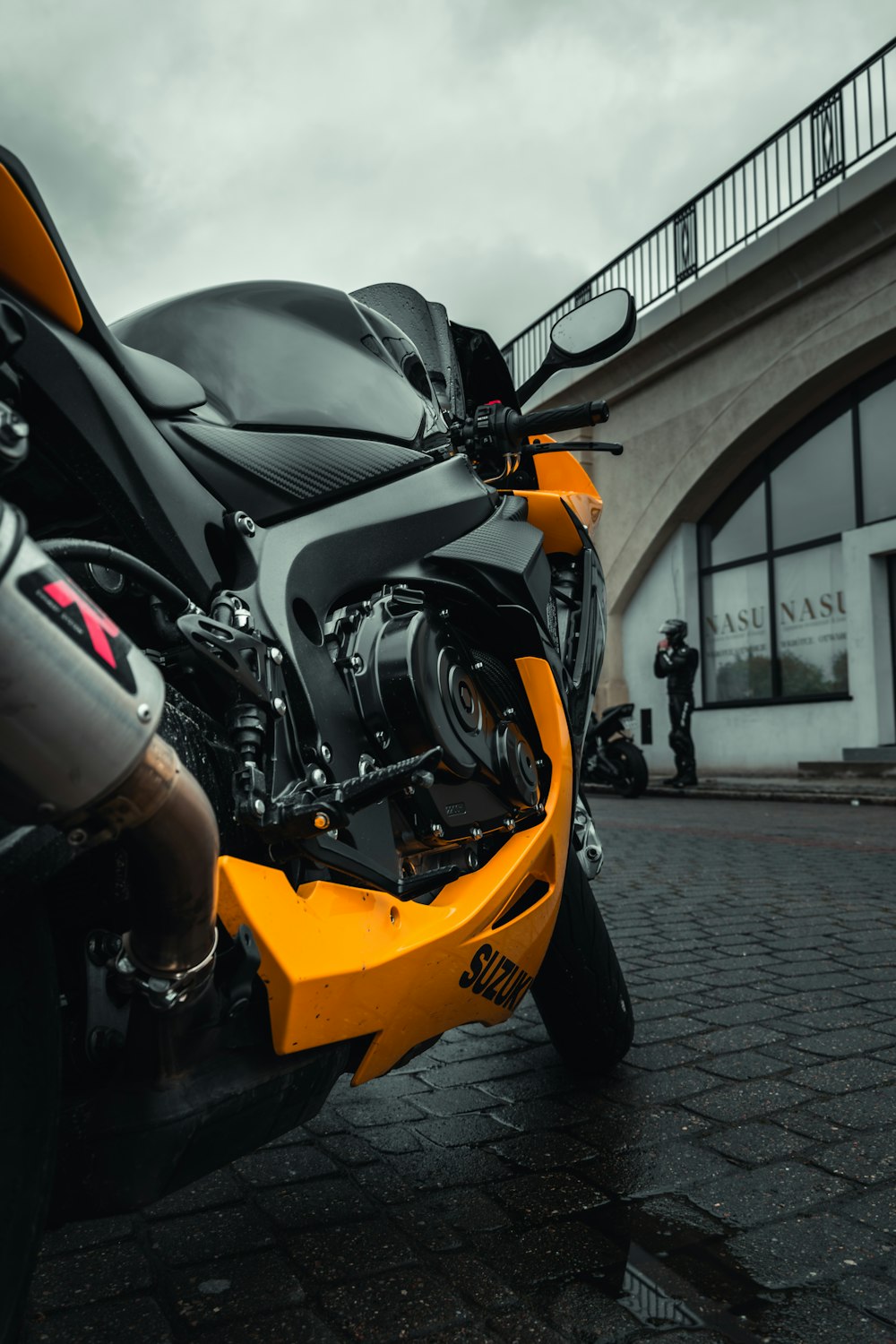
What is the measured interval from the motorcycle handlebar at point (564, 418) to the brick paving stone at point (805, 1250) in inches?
63.0

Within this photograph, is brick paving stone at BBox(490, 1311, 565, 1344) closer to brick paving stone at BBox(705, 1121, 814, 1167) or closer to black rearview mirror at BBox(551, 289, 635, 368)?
brick paving stone at BBox(705, 1121, 814, 1167)

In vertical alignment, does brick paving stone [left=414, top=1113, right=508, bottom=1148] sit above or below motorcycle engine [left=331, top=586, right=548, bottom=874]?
below

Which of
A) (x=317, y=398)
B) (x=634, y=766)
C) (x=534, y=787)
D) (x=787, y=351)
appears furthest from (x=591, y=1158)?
(x=787, y=351)

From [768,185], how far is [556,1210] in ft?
52.6

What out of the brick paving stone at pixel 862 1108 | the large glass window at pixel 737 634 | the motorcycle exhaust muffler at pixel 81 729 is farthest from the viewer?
the large glass window at pixel 737 634

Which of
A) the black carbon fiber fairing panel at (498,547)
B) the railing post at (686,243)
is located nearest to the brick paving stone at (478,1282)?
the black carbon fiber fairing panel at (498,547)

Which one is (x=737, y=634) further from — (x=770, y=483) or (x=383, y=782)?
(x=383, y=782)

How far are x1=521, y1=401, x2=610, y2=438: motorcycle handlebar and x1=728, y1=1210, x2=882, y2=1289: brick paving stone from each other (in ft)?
5.25

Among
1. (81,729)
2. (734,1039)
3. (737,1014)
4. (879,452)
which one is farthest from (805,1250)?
(879,452)

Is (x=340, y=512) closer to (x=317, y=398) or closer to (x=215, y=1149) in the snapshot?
(x=317, y=398)

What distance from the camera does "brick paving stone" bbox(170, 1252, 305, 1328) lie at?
1.63 meters

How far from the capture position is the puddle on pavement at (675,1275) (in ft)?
5.27

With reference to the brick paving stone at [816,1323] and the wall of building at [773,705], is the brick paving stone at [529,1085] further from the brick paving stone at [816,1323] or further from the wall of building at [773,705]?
the wall of building at [773,705]

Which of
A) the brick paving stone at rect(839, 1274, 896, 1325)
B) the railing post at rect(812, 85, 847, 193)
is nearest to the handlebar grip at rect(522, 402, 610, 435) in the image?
the brick paving stone at rect(839, 1274, 896, 1325)
